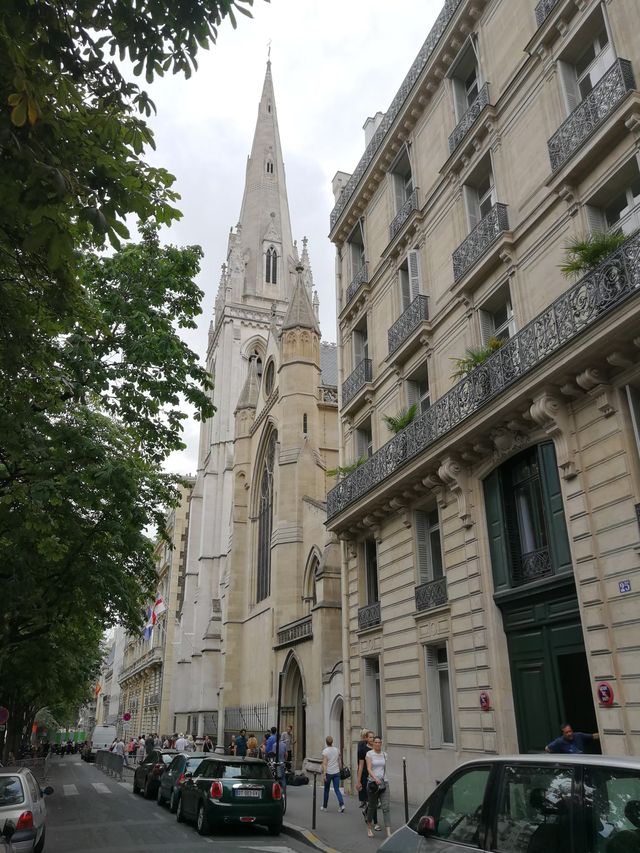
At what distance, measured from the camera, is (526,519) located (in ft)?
41.0

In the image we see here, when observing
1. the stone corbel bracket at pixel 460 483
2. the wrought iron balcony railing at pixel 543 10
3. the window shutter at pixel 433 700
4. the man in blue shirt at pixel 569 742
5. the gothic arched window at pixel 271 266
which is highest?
the gothic arched window at pixel 271 266

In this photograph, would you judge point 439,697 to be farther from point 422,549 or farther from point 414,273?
point 414,273

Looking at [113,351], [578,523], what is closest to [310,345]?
[113,351]

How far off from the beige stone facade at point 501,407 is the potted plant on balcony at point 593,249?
Result: 35 cm

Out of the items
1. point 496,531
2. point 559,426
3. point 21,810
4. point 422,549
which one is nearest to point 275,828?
point 21,810

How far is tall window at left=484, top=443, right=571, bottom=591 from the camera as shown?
37.7 feet

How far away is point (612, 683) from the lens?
9523mm

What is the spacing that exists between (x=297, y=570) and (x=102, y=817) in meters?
16.8

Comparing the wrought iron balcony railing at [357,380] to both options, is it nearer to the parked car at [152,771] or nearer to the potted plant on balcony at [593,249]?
the potted plant on balcony at [593,249]

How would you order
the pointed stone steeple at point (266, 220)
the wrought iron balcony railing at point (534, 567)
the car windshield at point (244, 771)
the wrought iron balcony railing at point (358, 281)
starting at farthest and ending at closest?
the pointed stone steeple at point (266, 220) < the wrought iron balcony railing at point (358, 281) < the car windshield at point (244, 771) < the wrought iron balcony railing at point (534, 567)

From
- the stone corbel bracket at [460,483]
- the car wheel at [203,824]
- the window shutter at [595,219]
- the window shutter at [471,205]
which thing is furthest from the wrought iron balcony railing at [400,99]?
the car wheel at [203,824]

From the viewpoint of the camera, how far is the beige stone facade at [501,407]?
1020 centimetres

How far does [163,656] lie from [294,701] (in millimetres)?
32473

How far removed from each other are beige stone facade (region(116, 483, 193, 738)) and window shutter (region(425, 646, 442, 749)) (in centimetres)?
3451
